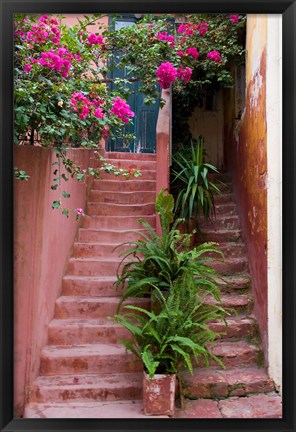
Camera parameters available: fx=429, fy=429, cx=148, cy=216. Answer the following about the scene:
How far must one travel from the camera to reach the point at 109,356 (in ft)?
11.1

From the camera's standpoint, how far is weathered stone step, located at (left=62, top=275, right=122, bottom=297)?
4.00m

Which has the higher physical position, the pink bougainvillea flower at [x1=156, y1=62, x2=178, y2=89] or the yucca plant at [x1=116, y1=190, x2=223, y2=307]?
the pink bougainvillea flower at [x1=156, y1=62, x2=178, y2=89]

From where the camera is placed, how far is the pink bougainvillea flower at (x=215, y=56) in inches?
207

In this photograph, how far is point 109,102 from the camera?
370 cm

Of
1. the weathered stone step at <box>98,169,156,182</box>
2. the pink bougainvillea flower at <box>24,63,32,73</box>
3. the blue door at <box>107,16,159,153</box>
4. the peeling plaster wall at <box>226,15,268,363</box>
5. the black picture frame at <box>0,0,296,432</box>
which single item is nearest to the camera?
the black picture frame at <box>0,0,296,432</box>

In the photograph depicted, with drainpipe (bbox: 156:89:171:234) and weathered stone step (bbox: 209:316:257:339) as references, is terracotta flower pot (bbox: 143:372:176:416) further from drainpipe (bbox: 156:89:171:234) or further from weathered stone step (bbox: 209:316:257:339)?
drainpipe (bbox: 156:89:171:234)

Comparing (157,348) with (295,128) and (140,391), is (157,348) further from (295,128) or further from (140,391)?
(295,128)

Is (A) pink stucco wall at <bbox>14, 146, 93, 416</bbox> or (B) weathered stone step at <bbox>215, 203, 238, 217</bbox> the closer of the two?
(A) pink stucco wall at <bbox>14, 146, 93, 416</bbox>

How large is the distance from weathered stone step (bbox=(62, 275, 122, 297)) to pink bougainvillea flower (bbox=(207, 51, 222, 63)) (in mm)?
3096

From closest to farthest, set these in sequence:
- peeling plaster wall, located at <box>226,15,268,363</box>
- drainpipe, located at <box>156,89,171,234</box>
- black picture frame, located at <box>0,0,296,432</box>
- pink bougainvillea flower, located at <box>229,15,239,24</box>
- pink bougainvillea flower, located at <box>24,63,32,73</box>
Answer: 1. black picture frame, located at <box>0,0,296,432</box>
2. pink bougainvillea flower, located at <box>24,63,32,73</box>
3. peeling plaster wall, located at <box>226,15,268,363</box>
4. drainpipe, located at <box>156,89,171,234</box>
5. pink bougainvillea flower, located at <box>229,15,239,24</box>

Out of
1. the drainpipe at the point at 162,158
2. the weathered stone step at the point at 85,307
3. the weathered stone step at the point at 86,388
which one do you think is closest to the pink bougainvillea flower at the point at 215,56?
the drainpipe at the point at 162,158

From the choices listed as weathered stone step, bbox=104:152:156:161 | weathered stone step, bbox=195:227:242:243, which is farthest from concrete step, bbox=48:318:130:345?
weathered stone step, bbox=104:152:156:161

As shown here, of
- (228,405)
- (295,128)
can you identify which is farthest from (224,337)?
(295,128)

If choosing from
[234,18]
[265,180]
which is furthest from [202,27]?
[265,180]
